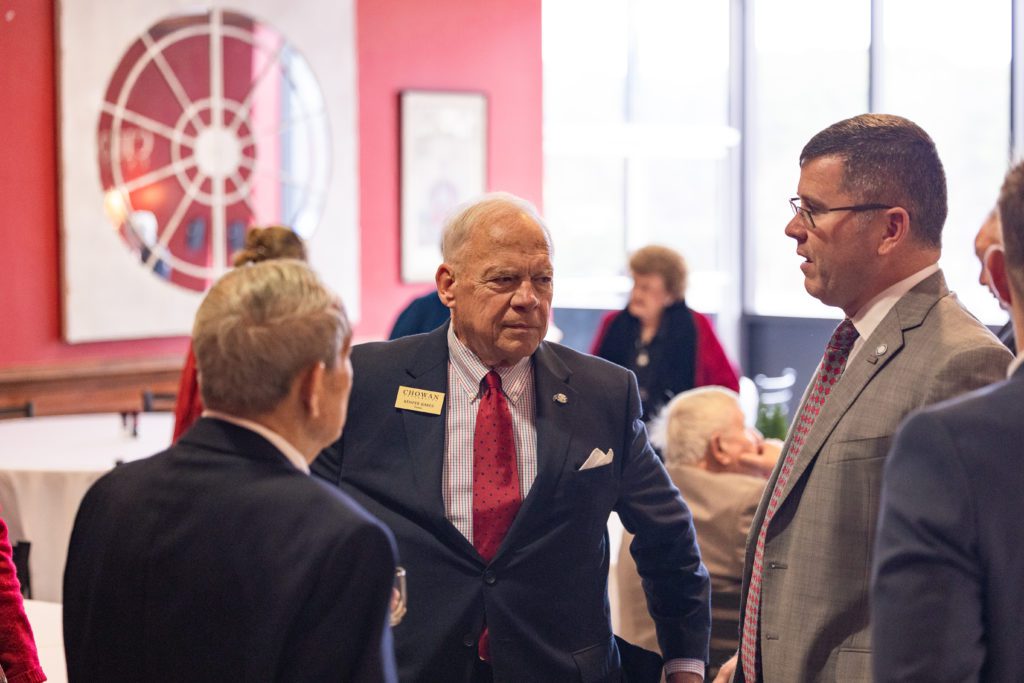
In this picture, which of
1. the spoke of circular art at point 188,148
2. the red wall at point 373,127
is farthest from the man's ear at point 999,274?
the red wall at point 373,127

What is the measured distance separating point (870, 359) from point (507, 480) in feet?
2.19

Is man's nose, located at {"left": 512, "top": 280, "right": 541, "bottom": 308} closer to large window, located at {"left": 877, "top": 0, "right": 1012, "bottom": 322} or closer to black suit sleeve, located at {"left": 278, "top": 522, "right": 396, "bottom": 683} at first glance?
black suit sleeve, located at {"left": 278, "top": 522, "right": 396, "bottom": 683}

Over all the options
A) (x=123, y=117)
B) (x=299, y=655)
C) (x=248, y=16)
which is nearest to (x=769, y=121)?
(x=248, y=16)

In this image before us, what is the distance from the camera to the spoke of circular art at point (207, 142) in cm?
639

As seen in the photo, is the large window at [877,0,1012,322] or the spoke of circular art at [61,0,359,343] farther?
the large window at [877,0,1012,322]

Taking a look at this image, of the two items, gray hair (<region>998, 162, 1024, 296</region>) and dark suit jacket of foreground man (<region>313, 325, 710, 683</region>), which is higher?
gray hair (<region>998, 162, 1024, 296</region>)

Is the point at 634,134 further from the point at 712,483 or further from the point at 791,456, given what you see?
the point at 791,456

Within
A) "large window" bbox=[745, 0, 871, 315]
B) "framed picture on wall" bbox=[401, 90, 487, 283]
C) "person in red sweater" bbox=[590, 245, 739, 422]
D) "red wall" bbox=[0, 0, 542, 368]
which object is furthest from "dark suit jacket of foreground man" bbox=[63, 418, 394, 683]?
"large window" bbox=[745, 0, 871, 315]

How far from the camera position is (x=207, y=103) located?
22.1 ft

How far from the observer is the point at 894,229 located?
194 cm

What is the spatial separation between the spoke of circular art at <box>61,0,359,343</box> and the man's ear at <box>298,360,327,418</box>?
15.0ft

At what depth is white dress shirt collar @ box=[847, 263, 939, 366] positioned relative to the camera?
6.40 ft

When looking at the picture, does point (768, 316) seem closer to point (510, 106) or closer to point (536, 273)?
point (510, 106)

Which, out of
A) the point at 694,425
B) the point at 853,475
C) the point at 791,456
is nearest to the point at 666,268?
the point at 694,425
